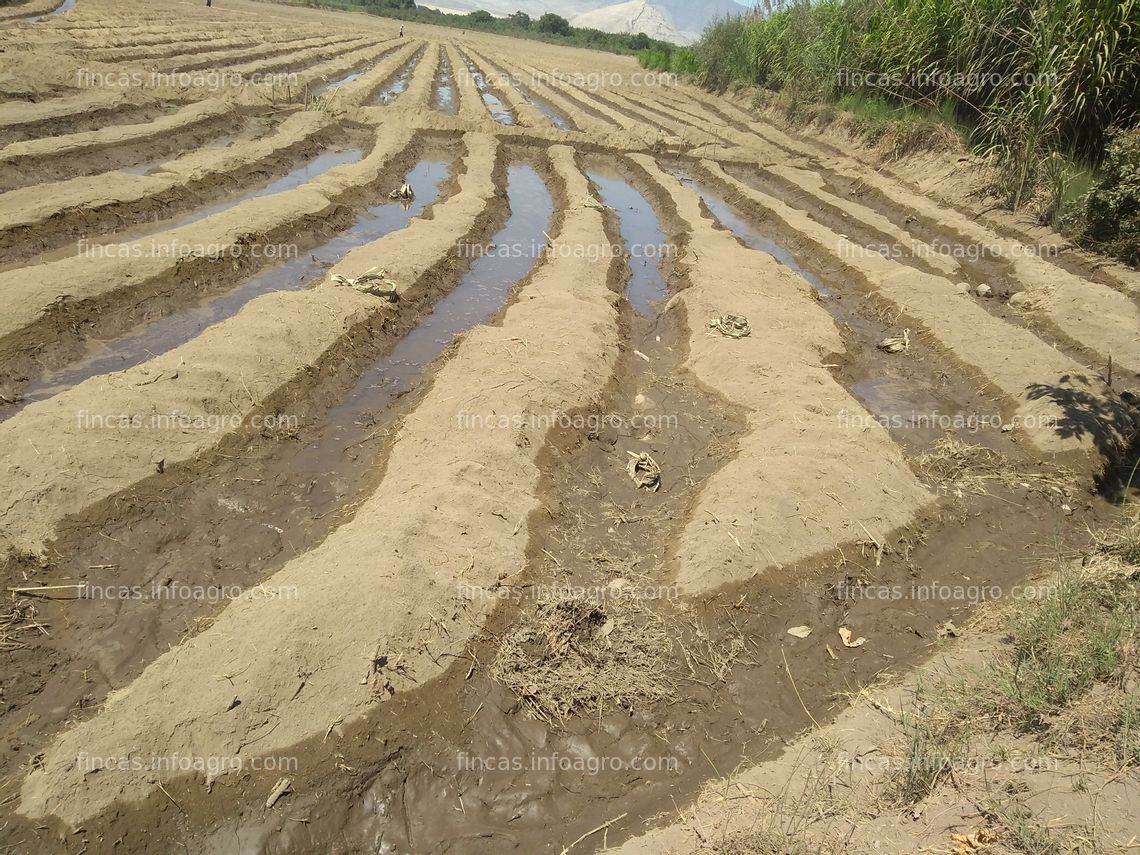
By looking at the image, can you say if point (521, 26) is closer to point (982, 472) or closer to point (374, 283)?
point (374, 283)

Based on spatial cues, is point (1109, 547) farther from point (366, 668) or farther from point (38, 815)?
point (38, 815)

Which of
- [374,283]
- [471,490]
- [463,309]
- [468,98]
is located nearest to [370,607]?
[471,490]

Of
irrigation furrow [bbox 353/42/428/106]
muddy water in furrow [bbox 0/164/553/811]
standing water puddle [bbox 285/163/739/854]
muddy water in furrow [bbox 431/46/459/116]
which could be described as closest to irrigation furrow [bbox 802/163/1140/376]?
standing water puddle [bbox 285/163/739/854]

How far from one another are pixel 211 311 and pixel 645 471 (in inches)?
236

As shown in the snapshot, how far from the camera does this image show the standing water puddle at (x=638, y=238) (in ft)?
34.8

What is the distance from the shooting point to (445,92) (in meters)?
26.7

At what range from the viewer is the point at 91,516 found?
521cm

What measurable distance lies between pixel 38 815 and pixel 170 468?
2995 millimetres

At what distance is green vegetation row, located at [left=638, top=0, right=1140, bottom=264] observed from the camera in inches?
432

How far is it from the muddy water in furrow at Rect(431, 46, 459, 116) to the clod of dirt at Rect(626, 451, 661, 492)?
19.1 m

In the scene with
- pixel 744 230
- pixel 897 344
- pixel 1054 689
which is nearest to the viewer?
pixel 1054 689

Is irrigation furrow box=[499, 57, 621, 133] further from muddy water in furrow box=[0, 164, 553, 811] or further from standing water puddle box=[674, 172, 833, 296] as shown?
muddy water in furrow box=[0, 164, 553, 811]

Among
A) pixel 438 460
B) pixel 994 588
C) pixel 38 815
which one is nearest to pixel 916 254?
pixel 994 588

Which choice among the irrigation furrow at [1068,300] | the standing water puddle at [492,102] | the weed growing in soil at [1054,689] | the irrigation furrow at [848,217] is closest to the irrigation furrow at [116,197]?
the standing water puddle at [492,102]
